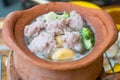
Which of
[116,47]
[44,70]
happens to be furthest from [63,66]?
[116,47]

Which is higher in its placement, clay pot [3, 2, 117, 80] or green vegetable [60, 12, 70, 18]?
green vegetable [60, 12, 70, 18]

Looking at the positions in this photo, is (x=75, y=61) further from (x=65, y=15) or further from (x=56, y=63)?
(x=65, y=15)

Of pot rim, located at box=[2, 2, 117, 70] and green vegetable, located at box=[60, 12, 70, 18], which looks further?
green vegetable, located at box=[60, 12, 70, 18]

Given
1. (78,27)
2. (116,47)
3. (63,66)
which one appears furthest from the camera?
(116,47)

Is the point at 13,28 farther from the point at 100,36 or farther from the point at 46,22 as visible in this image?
the point at 100,36

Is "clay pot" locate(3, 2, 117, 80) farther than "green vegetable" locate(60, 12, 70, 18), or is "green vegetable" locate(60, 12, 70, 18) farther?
"green vegetable" locate(60, 12, 70, 18)

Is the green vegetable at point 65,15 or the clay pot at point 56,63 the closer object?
the clay pot at point 56,63

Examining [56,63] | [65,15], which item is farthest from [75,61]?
[65,15]
